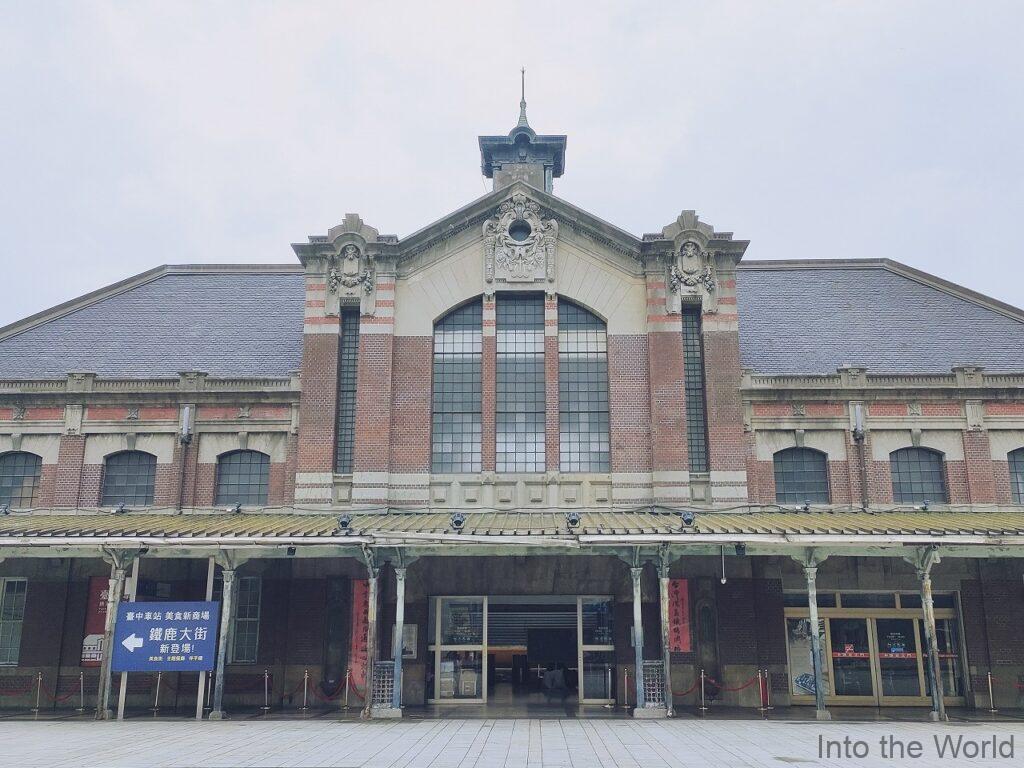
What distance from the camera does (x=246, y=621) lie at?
24.9m

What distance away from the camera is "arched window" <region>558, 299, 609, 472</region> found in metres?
25.3

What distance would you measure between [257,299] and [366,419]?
10165 millimetres

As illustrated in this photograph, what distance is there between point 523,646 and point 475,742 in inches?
359

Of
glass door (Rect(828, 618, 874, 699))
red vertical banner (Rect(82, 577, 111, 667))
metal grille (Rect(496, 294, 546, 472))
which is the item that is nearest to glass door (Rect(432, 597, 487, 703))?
metal grille (Rect(496, 294, 546, 472))

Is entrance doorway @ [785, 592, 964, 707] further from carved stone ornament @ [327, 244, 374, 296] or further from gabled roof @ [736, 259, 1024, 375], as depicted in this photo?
carved stone ornament @ [327, 244, 374, 296]

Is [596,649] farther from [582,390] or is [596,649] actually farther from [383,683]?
[582,390]

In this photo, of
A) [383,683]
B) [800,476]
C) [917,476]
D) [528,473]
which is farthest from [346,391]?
[917,476]

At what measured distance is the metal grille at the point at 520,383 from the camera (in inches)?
994

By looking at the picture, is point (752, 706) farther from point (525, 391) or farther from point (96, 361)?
point (96, 361)

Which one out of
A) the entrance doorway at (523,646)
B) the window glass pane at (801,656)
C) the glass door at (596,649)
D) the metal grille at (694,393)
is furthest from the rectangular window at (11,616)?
the window glass pane at (801,656)

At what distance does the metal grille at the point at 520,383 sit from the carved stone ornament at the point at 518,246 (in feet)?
2.29

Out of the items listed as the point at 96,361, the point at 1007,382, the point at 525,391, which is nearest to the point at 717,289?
the point at 525,391

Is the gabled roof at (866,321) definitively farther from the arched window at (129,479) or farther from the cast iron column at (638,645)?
the arched window at (129,479)

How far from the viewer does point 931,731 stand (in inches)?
688
